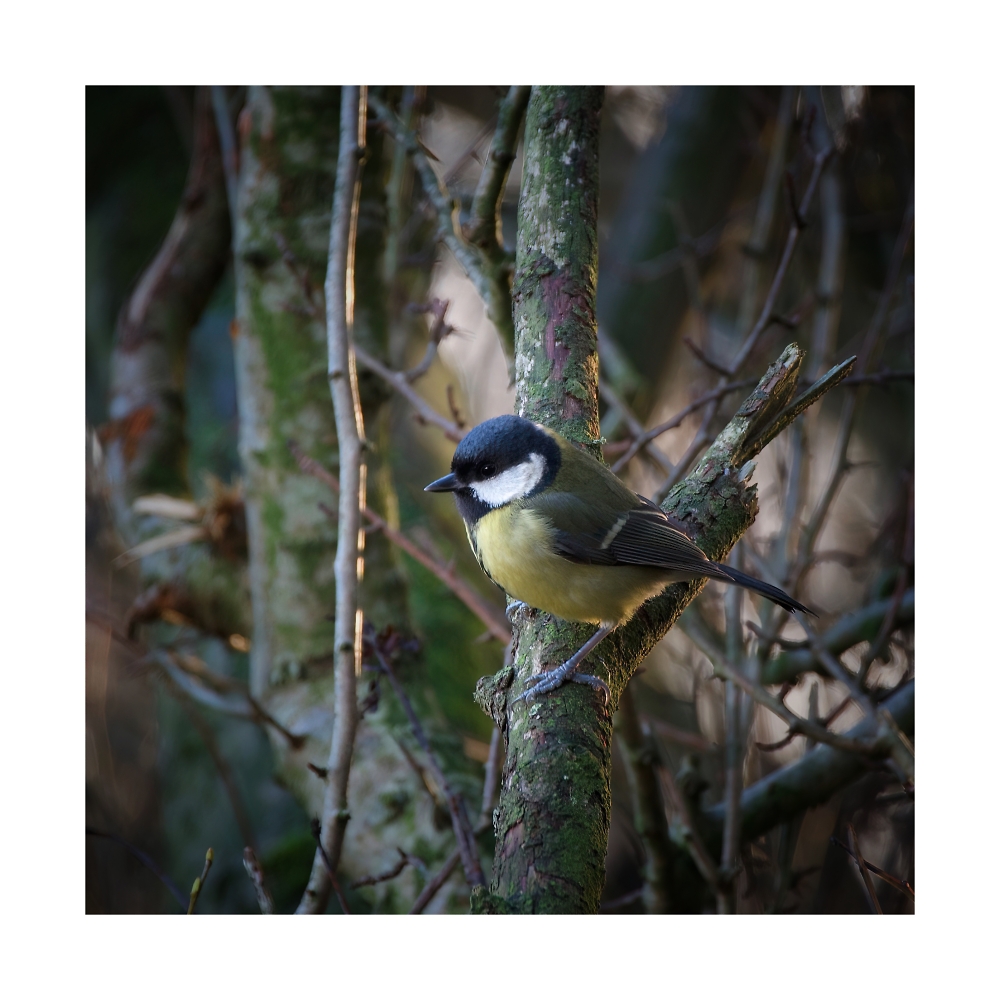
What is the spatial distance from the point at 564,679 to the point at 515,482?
338 mm

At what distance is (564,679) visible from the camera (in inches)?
44.9

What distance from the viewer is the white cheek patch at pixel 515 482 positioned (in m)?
1.33

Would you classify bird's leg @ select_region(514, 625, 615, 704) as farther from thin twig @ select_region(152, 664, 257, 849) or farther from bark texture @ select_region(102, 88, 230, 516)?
bark texture @ select_region(102, 88, 230, 516)

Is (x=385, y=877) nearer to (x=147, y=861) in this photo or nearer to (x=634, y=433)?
(x=147, y=861)

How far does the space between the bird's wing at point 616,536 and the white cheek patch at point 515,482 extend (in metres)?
0.03

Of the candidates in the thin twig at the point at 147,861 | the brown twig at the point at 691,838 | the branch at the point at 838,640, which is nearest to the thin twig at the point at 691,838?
the brown twig at the point at 691,838

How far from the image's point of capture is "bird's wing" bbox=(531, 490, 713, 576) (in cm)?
127

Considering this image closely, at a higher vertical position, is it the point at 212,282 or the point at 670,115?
the point at 670,115

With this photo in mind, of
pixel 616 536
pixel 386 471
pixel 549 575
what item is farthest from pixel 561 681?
pixel 386 471

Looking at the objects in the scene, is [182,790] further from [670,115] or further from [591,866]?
[670,115]

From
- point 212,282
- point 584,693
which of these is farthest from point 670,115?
point 584,693

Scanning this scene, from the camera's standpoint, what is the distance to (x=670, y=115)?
340 centimetres

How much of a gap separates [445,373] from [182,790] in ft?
5.69
